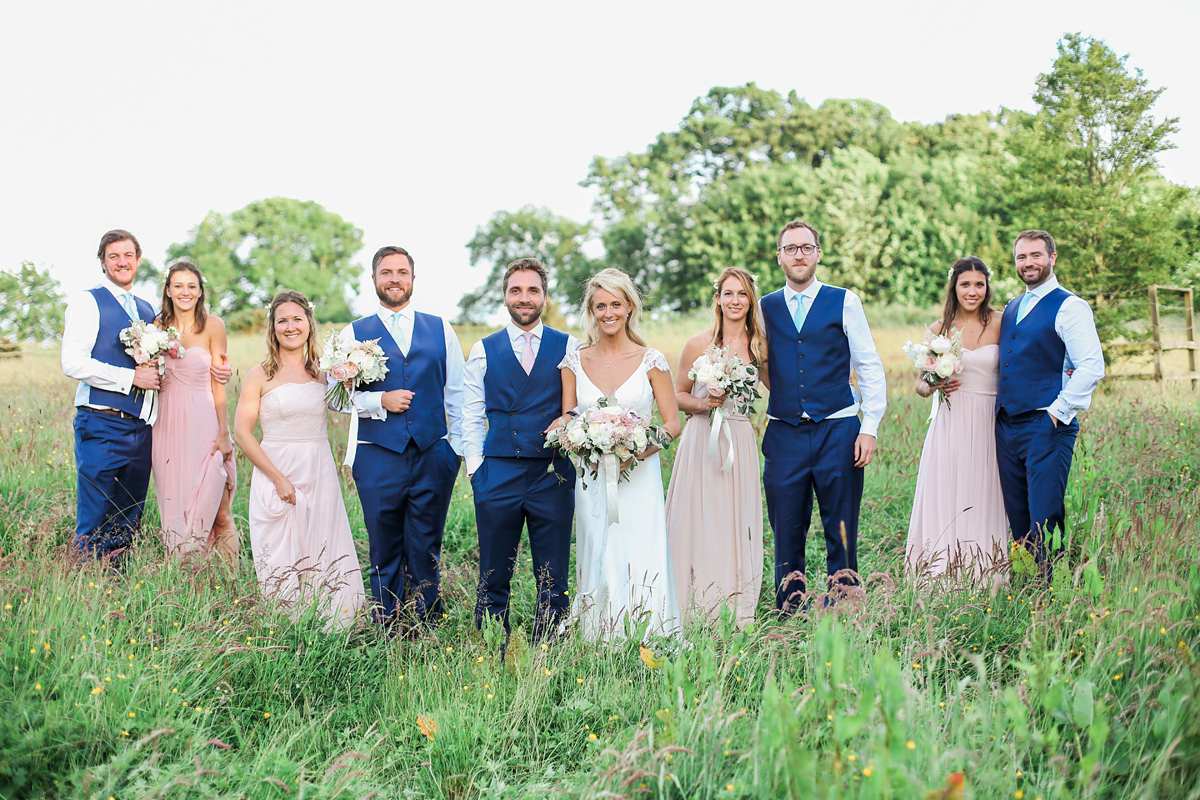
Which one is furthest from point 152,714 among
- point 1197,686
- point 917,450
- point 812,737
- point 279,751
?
point 917,450

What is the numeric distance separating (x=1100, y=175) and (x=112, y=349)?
1451 centimetres

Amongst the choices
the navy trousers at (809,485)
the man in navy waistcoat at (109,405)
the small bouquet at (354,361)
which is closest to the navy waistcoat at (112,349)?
the man in navy waistcoat at (109,405)

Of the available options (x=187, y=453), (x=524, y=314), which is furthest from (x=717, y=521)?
(x=187, y=453)

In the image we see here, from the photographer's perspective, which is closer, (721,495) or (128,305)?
(721,495)

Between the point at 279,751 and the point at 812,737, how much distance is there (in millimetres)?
2070

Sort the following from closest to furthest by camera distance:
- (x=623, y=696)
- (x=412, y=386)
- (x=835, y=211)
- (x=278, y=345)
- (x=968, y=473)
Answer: (x=623, y=696), (x=412, y=386), (x=278, y=345), (x=968, y=473), (x=835, y=211)

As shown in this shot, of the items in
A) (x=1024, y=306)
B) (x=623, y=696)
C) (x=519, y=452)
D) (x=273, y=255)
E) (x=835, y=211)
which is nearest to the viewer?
(x=623, y=696)

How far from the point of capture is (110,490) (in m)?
6.02

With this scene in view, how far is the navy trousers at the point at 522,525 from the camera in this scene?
202 inches

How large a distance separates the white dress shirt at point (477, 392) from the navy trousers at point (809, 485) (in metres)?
1.48

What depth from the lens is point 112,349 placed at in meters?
6.07

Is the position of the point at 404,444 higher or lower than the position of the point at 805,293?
lower

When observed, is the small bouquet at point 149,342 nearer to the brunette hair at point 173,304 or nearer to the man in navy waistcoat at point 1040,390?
the brunette hair at point 173,304

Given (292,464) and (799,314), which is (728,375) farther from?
(292,464)
